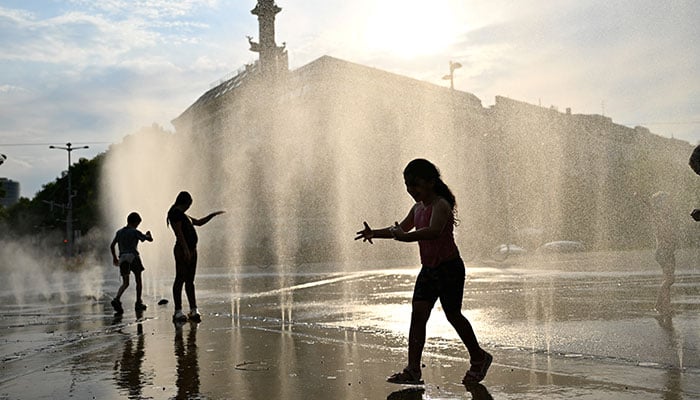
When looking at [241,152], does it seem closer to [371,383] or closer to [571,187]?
[571,187]

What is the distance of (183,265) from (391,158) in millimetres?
33119

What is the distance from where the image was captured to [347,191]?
39938mm

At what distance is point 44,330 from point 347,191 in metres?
31.6

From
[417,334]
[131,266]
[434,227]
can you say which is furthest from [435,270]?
[131,266]

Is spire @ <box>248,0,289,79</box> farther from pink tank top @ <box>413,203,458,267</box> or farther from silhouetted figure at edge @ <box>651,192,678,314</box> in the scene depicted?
pink tank top @ <box>413,203,458,267</box>

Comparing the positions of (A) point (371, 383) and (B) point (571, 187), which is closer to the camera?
(A) point (371, 383)

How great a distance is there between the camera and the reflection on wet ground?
4.75 metres

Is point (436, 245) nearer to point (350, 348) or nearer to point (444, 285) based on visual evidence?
point (444, 285)

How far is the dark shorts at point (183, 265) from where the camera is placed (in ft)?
29.8

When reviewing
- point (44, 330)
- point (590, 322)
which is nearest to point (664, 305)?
point (590, 322)

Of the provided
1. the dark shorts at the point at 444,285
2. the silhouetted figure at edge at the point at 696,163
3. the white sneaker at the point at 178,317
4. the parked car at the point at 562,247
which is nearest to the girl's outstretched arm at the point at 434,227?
the dark shorts at the point at 444,285

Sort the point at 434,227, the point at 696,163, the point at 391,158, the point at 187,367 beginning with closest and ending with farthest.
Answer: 1. the point at 434,227
2. the point at 187,367
3. the point at 696,163
4. the point at 391,158

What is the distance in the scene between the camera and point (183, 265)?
9109 mm

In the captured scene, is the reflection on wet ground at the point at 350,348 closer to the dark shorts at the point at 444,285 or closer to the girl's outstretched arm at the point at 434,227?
the dark shorts at the point at 444,285
